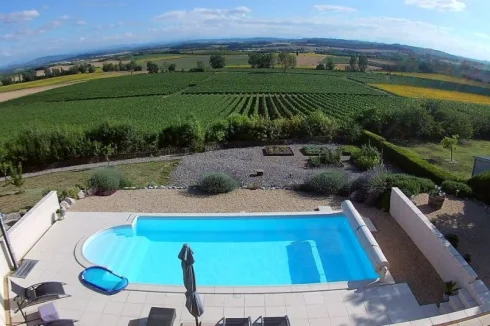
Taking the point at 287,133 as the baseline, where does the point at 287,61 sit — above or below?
above

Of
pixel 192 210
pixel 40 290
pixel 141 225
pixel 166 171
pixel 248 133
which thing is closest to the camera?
pixel 40 290

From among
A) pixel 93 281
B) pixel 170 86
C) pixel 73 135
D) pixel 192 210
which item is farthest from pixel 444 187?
pixel 170 86

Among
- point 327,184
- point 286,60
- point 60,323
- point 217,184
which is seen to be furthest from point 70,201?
point 286,60

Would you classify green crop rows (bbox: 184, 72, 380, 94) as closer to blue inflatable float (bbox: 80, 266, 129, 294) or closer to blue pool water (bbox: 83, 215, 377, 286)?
blue pool water (bbox: 83, 215, 377, 286)

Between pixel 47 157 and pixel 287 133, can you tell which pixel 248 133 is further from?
pixel 47 157

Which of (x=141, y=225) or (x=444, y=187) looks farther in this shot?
(x=444, y=187)

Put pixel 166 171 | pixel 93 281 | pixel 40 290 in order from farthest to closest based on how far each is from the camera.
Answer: pixel 166 171 → pixel 93 281 → pixel 40 290

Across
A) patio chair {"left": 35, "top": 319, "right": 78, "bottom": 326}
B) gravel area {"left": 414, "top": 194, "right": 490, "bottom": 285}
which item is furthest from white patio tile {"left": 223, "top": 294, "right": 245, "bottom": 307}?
gravel area {"left": 414, "top": 194, "right": 490, "bottom": 285}

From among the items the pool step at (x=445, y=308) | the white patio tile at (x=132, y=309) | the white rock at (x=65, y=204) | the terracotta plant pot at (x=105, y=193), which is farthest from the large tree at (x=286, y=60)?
the white patio tile at (x=132, y=309)
